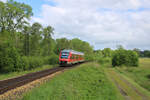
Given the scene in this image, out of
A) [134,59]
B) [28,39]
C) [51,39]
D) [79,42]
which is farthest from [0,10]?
[79,42]

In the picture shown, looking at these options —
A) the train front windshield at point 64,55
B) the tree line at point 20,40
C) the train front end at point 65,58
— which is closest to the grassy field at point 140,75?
the train front end at point 65,58

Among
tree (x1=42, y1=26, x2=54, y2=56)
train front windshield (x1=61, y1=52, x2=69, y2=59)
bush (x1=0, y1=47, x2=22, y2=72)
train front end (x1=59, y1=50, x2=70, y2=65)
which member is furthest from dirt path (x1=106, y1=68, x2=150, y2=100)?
tree (x1=42, y1=26, x2=54, y2=56)

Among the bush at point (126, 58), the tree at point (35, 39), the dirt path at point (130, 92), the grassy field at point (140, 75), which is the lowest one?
the grassy field at point (140, 75)

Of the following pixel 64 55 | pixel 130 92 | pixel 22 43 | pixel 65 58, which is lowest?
pixel 130 92

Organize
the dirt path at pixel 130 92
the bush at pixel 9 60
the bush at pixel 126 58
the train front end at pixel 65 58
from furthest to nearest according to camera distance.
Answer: the bush at pixel 126 58, the train front end at pixel 65 58, the bush at pixel 9 60, the dirt path at pixel 130 92

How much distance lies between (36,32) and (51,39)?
21.0ft

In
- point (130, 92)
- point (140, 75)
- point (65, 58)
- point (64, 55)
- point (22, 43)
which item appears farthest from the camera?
point (22, 43)

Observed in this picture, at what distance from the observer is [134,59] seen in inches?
1468

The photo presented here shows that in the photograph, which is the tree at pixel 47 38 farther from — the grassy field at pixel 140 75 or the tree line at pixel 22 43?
the grassy field at pixel 140 75

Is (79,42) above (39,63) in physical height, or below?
above

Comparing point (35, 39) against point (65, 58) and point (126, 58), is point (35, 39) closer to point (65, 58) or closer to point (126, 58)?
point (65, 58)

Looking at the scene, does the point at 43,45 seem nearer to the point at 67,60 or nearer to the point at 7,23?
the point at 7,23

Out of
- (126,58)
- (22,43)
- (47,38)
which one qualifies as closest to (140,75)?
(126,58)

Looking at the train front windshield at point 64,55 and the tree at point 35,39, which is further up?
the tree at point 35,39
